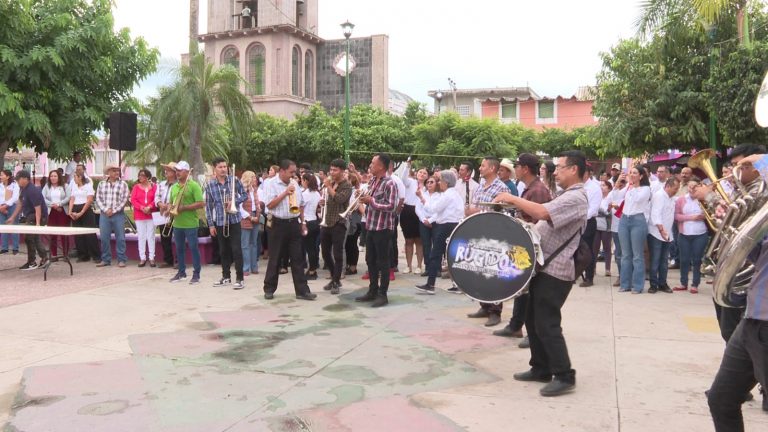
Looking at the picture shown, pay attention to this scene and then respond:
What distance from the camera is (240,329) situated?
6.59 m

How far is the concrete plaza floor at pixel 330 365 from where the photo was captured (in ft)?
13.8

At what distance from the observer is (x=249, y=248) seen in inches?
419

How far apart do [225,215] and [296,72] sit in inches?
2078

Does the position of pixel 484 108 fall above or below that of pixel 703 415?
above

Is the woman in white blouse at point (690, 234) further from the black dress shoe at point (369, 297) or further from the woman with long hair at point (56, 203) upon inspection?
the woman with long hair at point (56, 203)

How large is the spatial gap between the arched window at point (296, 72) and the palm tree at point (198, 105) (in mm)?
34461

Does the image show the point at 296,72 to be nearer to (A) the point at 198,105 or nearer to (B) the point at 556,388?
(A) the point at 198,105

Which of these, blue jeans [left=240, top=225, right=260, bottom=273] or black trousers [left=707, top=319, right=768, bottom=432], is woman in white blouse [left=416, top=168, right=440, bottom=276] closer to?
blue jeans [left=240, top=225, right=260, bottom=273]

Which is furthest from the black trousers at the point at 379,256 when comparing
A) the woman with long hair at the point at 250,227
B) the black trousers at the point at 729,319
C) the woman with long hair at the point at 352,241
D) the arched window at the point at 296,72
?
the arched window at the point at 296,72

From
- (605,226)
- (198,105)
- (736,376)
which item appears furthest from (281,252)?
(198,105)

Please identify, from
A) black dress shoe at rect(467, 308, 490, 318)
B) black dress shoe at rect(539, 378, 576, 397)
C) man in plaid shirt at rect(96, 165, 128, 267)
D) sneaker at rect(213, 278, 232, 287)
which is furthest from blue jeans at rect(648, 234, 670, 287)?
man in plaid shirt at rect(96, 165, 128, 267)

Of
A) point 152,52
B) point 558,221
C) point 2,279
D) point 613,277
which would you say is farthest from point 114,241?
point 558,221

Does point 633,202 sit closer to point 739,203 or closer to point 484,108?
point 739,203

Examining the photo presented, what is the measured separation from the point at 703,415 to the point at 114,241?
10765mm
